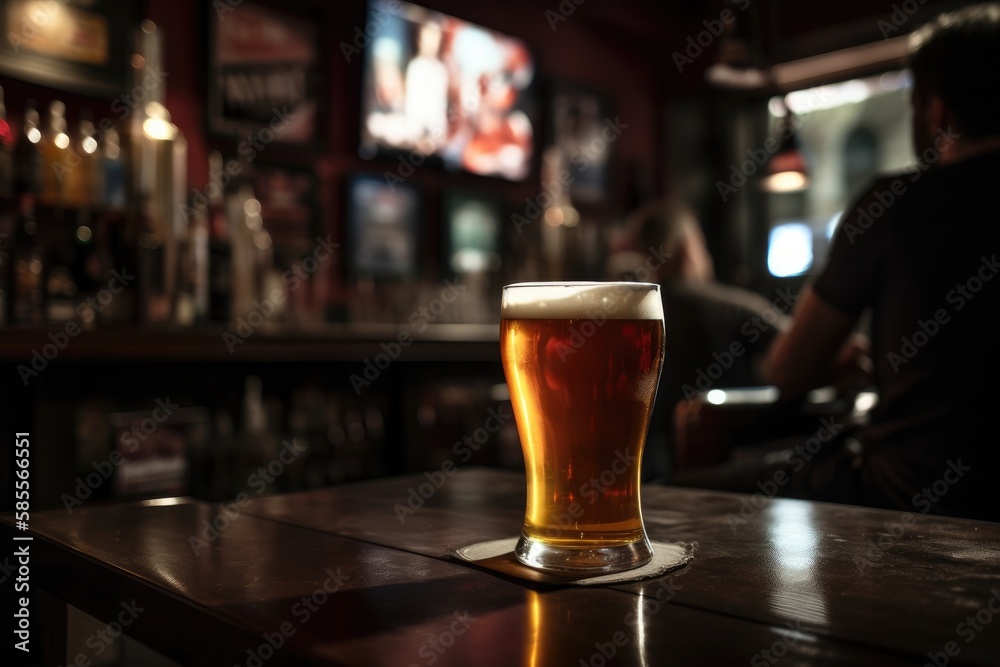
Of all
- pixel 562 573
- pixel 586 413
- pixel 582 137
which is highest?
pixel 582 137

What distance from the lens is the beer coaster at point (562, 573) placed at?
0.57 m

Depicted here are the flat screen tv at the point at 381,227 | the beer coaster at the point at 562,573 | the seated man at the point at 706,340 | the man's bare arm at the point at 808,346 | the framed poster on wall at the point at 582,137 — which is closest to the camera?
the beer coaster at the point at 562,573

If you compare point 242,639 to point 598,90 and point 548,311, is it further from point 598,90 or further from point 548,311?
point 598,90

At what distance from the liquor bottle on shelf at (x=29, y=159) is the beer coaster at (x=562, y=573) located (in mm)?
2285

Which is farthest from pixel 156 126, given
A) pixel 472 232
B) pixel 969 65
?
pixel 969 65

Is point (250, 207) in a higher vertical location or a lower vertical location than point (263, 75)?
lower

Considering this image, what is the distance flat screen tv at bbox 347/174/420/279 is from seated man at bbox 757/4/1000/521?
2742 millimetres

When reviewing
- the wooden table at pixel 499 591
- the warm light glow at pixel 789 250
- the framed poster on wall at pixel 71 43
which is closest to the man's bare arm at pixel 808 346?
the wooden table at pixel 499 591

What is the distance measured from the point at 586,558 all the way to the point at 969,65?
114cm

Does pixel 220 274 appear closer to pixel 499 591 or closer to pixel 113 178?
pixel 113 178

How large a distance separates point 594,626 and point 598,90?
5.02 meters

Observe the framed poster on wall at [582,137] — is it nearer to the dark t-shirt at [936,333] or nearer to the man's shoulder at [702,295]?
the man's shoulder at [702,295]

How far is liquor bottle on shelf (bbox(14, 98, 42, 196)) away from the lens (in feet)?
8.03

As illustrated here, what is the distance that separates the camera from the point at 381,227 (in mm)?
3982
